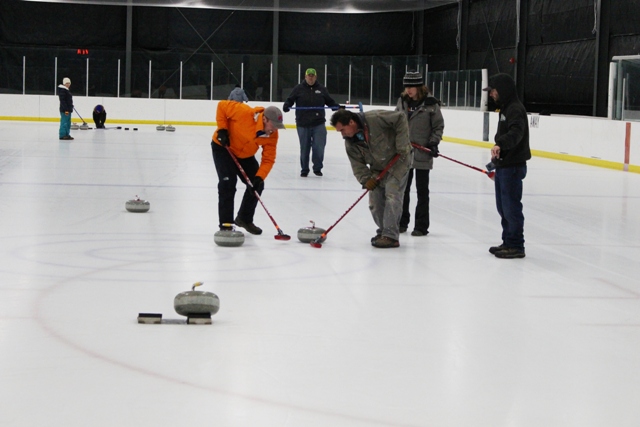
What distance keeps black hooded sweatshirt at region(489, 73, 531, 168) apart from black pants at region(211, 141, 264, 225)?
1962mm

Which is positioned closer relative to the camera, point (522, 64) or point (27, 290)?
point (27, 290)

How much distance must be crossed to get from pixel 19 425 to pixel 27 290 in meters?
2.35

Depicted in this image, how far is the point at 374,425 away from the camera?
3.40 meters

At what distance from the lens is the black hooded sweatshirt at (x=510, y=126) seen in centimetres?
699

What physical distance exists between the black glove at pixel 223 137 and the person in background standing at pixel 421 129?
4.75ft

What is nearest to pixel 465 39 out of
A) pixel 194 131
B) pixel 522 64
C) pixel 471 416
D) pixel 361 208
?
pixel 522 64

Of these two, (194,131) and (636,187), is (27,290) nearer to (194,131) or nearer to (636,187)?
(636,187)

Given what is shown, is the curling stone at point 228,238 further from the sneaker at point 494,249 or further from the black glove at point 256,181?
the sneaker at point 494,249

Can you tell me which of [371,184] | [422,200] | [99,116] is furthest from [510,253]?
[99,116]

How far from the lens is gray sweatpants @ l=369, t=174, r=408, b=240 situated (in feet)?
24.6

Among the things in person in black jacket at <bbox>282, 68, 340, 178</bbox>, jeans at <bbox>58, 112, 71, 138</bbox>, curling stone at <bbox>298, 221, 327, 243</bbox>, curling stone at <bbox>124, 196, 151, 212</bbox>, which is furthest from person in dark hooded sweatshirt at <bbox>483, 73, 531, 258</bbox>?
jeans at <bbox>58, 112, 71, 138</bbox>

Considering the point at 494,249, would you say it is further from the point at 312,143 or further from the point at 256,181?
the point at 312,143

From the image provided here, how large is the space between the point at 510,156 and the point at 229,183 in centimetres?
223

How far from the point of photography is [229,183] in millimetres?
7957
